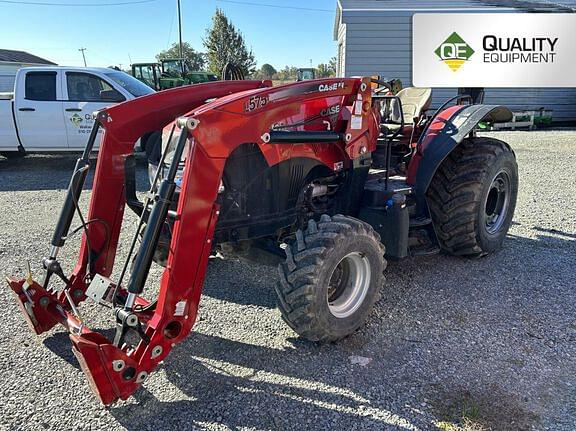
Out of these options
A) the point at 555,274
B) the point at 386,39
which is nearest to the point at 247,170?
the point at 555,274

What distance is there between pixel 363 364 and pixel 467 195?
2.08 m

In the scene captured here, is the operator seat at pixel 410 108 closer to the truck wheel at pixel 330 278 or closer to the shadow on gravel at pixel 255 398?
the truck wheel at pixel 330 278

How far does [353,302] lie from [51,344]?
82.8 inches

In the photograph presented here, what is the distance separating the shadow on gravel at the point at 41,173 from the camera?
8500mm

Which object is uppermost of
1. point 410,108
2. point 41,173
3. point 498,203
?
point 410,108

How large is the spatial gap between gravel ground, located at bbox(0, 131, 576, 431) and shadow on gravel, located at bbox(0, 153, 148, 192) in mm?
4122

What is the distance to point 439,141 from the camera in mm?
4297

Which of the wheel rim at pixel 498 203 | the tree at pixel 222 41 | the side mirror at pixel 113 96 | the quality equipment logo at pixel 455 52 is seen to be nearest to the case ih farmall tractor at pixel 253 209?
the wheel rim at pixel 498 203

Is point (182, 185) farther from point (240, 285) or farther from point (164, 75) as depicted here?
point (164, 75)

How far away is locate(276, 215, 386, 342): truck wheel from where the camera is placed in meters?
3.00

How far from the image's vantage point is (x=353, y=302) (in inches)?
134

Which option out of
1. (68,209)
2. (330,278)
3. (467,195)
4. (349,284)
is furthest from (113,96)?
(330,278)

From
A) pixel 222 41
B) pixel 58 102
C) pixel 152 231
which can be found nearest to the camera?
pixel 152 231

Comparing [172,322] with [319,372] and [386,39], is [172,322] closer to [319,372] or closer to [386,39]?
[319,372]
